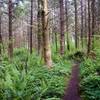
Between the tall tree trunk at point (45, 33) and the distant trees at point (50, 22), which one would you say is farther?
the distant trees at point (50, 22)

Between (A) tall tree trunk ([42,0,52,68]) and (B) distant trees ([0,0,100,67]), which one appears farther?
(B) distant trees ([0,0,100,67])

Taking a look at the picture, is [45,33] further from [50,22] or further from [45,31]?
[50,22]

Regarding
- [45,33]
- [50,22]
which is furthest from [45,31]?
[50,22]

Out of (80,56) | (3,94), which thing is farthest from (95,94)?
(80,56)

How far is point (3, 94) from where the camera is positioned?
8.33 metres

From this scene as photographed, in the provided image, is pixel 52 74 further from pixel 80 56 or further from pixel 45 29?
pixel 80 56

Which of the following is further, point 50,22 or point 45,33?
point 50,22

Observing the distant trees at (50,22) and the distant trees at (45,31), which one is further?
the distant trees at (50,22)

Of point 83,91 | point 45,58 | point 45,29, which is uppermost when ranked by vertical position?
point 45,29

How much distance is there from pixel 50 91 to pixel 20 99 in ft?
6.65

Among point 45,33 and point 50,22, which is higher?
point 50,22

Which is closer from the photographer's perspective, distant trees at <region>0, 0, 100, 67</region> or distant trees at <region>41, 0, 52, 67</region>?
distant trees at <region>41, 0, 52, 67</region>

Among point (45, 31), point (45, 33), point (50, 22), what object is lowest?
point (45, 33)

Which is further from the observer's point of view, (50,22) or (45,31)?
(50,22)
